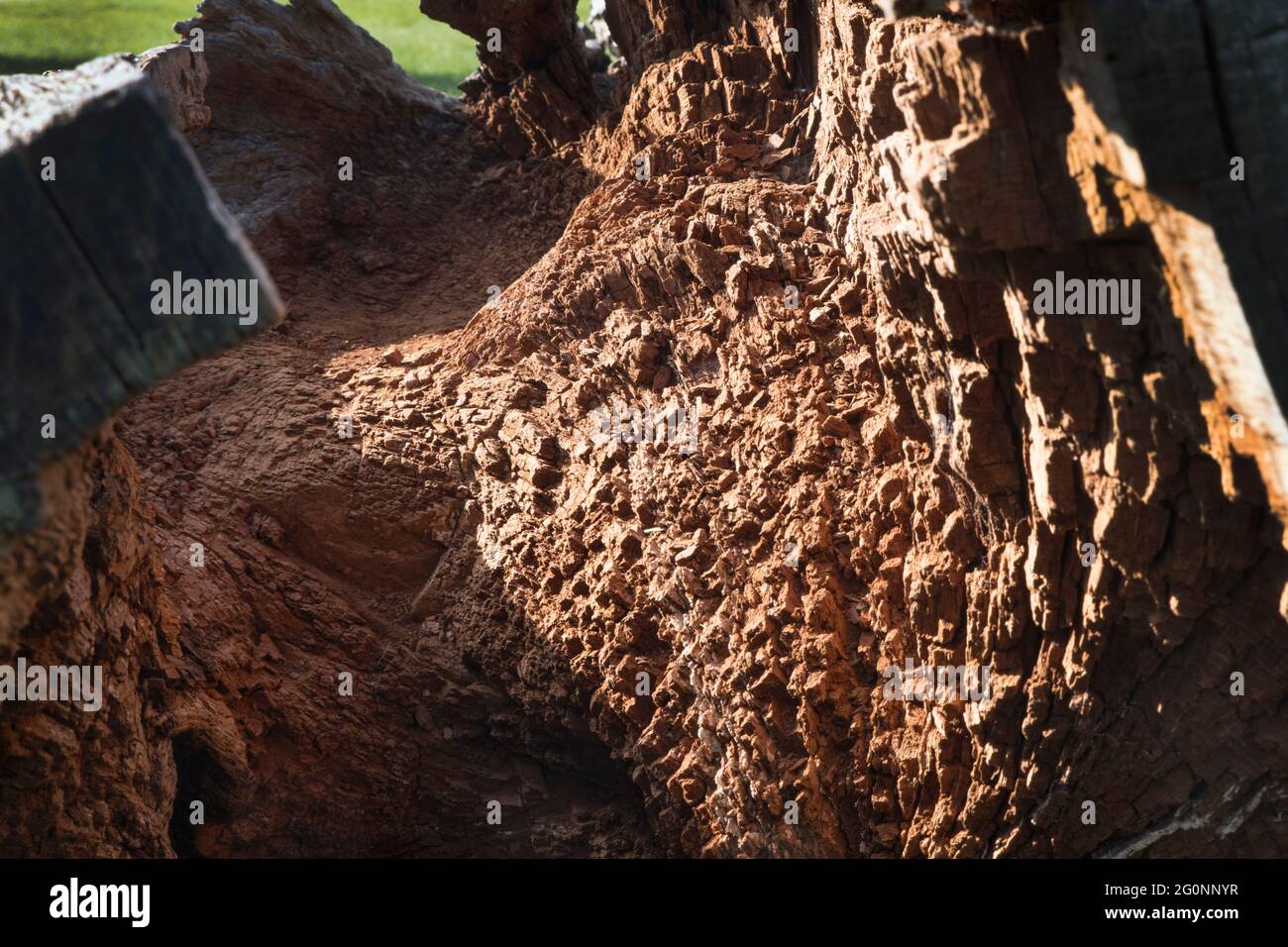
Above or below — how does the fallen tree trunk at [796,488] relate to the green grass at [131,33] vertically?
below

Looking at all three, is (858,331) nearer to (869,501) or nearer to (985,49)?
(869,501)

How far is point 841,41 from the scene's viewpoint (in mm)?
5156

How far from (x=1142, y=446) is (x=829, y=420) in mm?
1659

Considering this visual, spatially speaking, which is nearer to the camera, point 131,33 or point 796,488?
point 796,488

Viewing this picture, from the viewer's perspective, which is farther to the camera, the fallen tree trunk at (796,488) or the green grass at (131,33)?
the green grass at (131,33)

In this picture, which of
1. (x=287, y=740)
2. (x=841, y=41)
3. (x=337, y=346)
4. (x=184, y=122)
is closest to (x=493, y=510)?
(x=287, y=740)

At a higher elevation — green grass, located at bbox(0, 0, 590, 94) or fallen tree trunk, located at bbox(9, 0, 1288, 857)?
green grass, located at bbox(0, 0, 590, 94)

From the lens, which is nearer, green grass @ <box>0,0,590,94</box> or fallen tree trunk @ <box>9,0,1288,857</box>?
fallen tree trunk @ <box>9,0,1288,857</box>

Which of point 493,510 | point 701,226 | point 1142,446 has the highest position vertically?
point 701,226

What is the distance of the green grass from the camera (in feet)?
31.6

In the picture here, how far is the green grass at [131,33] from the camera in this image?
962cm

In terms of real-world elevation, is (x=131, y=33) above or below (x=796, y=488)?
above

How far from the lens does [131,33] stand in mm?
10367

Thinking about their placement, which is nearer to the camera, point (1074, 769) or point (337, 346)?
point (1074, 769)
